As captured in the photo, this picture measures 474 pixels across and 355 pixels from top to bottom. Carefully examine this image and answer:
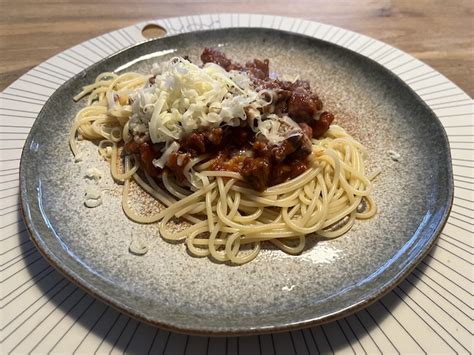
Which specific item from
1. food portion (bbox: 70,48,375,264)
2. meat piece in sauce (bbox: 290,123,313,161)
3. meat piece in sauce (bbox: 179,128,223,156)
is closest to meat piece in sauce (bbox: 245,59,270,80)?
food portion (bbox: 70,48,375,264)

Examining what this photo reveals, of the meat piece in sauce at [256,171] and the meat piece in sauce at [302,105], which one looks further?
the meat piece in sauce at [302,105]

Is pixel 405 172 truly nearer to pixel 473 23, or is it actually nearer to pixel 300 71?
pixel 300 71

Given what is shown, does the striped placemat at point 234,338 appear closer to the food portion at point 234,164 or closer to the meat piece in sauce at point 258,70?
the food portion at point 234,164

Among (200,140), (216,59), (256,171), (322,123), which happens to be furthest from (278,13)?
(256,171)

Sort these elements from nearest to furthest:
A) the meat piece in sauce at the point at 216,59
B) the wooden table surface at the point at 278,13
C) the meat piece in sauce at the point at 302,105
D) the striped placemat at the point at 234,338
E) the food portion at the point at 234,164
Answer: the striped placemat at the point at 234,338, the food portion at the point at 234,164, the meat piece in sauce at the point at 302,105, the meat piece in sauce at the point at 216,59, the wooden table surface at the point at 278,13

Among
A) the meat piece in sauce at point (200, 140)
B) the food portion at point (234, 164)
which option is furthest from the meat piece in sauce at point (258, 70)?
the meat piece in sauce at point (200, 140)

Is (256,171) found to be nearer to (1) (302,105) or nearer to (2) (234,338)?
(1) (302,105)
